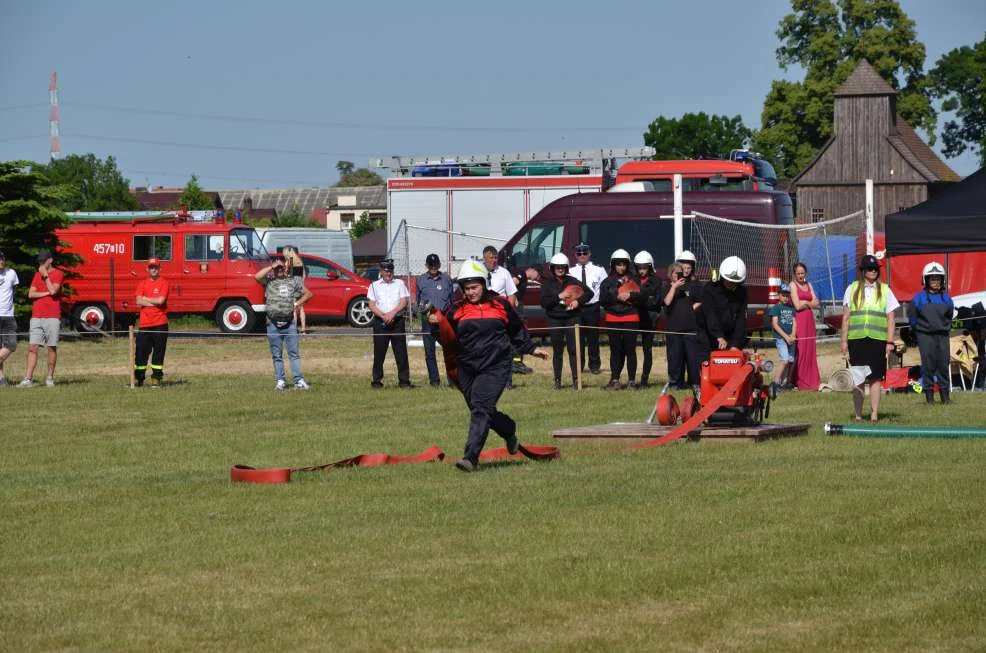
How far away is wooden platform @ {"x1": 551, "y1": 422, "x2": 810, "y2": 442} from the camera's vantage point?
46.6ft

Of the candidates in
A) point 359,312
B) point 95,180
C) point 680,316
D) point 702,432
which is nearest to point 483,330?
point 702,432

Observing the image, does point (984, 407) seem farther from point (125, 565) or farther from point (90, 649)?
point (90, 649)

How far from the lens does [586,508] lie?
10.5 metres

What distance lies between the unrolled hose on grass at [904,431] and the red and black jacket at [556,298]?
23.3ft

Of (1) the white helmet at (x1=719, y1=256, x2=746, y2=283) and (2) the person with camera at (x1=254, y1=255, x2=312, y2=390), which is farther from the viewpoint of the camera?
(2) the person with camera at (x1=254, y1=255, x2=312, y2=390)

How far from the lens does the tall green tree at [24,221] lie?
3447 centimetres

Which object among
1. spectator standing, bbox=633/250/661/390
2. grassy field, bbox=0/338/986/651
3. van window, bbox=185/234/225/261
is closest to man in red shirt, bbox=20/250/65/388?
grassy field, bbox=0/338/986/651

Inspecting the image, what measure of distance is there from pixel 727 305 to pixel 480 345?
3402 millimetres

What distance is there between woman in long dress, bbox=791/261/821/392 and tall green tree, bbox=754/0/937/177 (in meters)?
62.9

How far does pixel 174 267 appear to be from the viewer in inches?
1339

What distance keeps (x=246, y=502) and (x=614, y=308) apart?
1054 cm

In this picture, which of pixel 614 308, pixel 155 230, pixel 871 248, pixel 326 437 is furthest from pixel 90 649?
pixel 155 230

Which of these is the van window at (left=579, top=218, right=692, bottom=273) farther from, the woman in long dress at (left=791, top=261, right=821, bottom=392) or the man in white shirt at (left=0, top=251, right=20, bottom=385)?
the man in white shirt at (left=0, top=251, right=20, bottom=385)

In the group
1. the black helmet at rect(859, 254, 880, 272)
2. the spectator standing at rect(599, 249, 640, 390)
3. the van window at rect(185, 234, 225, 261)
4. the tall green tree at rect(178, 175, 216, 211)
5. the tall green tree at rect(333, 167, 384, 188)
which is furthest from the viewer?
the tall green tree at rect(333, 167, 384, 188)
